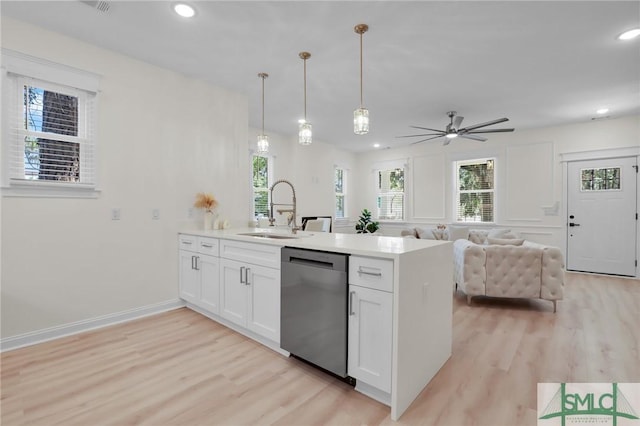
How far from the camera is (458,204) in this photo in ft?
21.1

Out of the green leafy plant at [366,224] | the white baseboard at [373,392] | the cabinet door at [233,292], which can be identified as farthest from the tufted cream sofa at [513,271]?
the green leafy plant at [366,224]

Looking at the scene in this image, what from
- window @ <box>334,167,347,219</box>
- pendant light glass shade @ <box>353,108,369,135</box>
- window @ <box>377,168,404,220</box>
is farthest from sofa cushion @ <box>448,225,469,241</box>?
pendant light glass shade @ <box>353,108,369,135</box>

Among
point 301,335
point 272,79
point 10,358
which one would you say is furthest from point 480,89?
point 10,358

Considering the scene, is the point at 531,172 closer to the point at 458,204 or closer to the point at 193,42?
the point at 458,204

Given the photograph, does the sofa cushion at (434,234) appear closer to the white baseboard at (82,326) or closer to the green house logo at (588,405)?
the green house logo at (588,405)

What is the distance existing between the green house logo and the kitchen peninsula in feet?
2.12

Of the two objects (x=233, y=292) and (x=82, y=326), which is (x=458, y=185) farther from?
(x=82, y=326)

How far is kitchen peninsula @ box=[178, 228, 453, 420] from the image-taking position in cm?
161

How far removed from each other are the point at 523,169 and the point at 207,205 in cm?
571

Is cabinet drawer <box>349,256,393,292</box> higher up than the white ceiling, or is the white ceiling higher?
the white ceiling

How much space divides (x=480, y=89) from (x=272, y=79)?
2.61 m

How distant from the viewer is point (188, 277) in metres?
3.18

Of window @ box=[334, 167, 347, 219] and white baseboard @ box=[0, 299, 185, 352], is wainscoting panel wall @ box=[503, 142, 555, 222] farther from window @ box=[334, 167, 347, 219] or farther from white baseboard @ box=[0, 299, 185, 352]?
white baseboard @ box=[0, 299, 185, 352]

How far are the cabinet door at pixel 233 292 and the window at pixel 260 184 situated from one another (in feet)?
9.32
